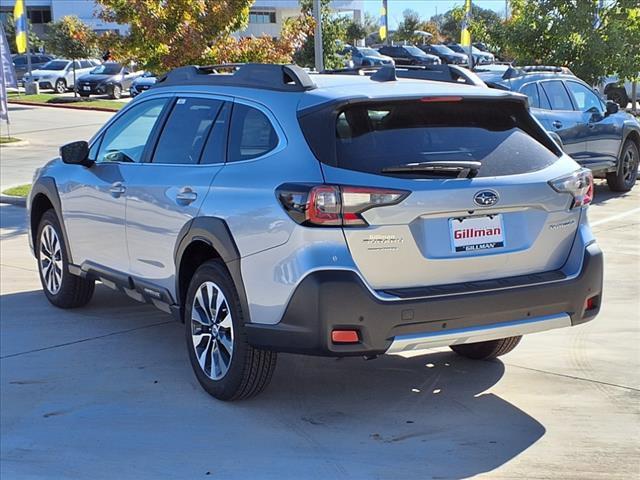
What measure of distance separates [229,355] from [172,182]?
3.79ft

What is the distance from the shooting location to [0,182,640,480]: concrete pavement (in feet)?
15.0

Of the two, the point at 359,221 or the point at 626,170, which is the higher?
the point at 359,221

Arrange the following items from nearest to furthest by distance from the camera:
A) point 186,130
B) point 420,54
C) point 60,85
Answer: point 186,130 < point 60,85 < point 420,54

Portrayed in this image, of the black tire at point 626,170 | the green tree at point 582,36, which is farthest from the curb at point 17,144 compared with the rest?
the black tire at point 626,170

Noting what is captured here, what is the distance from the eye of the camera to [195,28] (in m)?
14.5

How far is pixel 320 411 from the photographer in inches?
209

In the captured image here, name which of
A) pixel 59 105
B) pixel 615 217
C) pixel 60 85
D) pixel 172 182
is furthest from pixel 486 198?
pixel 60 85

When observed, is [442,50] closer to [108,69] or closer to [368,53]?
[368,53]

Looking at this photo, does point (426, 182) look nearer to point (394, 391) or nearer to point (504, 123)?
point (504, 123)

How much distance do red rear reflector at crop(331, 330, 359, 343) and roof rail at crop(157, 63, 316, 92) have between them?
1.37m

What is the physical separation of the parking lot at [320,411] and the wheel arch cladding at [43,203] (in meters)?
0.72

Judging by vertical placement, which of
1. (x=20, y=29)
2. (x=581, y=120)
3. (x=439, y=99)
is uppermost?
(x=20, y=29)

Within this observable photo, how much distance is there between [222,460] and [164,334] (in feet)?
7.87

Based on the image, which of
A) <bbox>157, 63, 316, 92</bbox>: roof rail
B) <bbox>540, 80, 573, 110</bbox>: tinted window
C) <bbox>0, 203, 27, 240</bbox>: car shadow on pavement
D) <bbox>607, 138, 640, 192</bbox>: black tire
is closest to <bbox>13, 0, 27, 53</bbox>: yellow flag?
<bbox>0, 203, 27, 240</bbox>: car shadow on pavement
